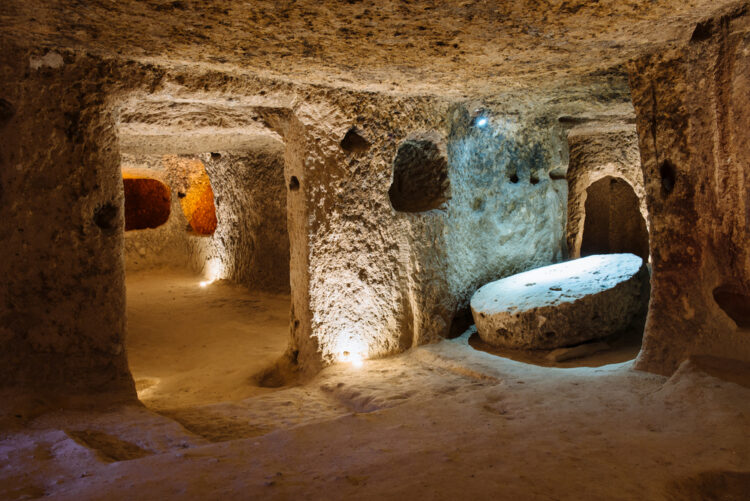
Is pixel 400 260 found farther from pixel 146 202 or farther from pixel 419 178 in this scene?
pixel 146 202

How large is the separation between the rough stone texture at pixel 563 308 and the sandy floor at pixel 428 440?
1.25ft

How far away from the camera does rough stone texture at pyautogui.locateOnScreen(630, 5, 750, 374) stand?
3.01 meters

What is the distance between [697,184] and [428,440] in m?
2.19

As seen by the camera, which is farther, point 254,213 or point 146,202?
point 146,202

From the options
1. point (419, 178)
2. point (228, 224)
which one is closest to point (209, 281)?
point (228, 224)

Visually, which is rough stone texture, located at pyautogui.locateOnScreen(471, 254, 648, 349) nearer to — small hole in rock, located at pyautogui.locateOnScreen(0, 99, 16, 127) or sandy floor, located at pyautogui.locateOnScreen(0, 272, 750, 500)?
sandy floor, located at pyautogui.locateOnScreen(0, 272, 750, 500)

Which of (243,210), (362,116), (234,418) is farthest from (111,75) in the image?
(243,210)

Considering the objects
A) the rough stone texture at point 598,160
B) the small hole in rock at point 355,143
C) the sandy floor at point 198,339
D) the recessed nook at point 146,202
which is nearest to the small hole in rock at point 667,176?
the small hole in rock at point 355,143

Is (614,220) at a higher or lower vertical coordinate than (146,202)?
lower

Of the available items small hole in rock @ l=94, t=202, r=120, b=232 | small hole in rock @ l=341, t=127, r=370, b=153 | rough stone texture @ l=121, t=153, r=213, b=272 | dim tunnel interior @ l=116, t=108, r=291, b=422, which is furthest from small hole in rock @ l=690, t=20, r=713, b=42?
rough stone texture @ l=121, t=153, r=213, b=272

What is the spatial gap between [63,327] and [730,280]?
3.68 metres

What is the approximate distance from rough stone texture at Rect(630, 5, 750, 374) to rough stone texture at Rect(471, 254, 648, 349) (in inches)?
25.6

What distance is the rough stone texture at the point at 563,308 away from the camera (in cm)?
420

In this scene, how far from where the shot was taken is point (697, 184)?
10.8ft
